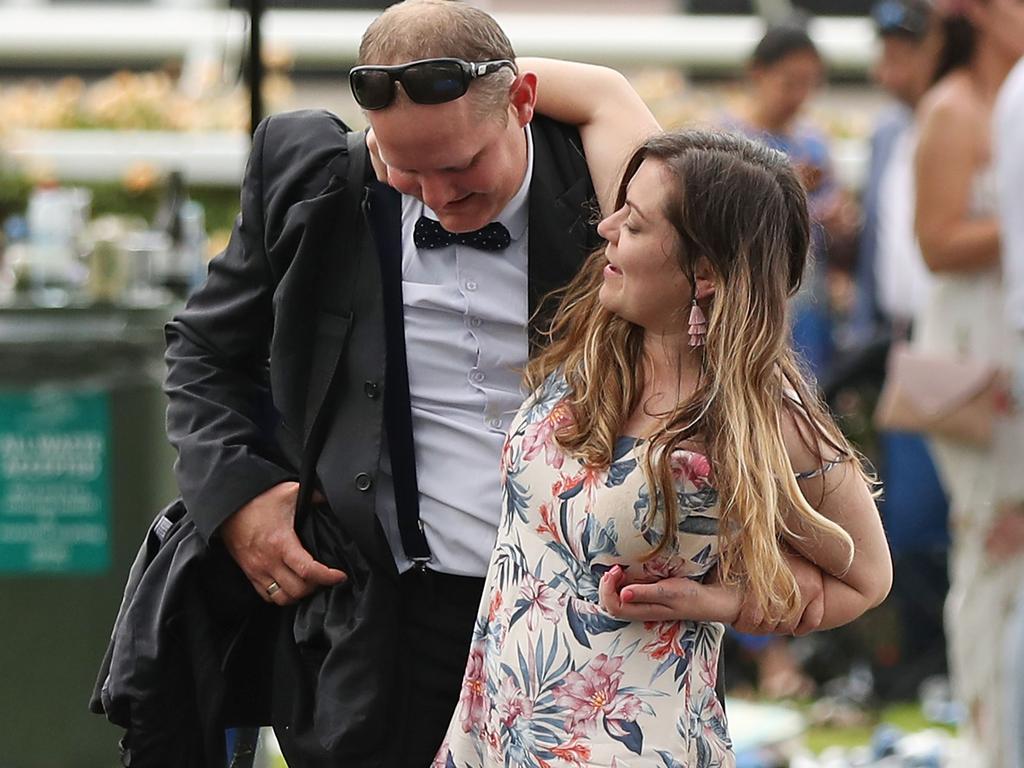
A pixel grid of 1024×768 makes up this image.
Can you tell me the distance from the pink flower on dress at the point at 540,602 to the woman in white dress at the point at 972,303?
2.72m

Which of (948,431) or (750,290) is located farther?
(948,431)

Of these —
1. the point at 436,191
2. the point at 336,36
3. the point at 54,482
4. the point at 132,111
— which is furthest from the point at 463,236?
the point at 336,36

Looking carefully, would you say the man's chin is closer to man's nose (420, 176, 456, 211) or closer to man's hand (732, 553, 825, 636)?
man's nose (420, 176, 456, 211)

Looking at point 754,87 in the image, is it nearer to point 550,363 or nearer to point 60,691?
point 60,691

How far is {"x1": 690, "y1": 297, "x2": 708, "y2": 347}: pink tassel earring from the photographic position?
2.50m

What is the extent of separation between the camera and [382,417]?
9.34ft

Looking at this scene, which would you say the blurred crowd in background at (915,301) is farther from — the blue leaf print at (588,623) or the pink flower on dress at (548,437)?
the blue leaf print at (588,623)

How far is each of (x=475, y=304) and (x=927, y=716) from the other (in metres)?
4.28

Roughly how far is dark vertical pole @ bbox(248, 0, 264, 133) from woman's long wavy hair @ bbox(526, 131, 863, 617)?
5.00 feet

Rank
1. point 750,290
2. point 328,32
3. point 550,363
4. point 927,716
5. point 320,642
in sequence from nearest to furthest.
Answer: point 750,290
point 550,363
point 320,642
point 927,716
point 328,32

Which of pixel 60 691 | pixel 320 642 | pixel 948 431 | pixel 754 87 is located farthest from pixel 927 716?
pixel 320 642

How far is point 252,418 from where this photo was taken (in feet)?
9.98

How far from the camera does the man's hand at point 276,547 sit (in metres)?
2.88

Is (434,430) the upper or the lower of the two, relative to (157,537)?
upper
